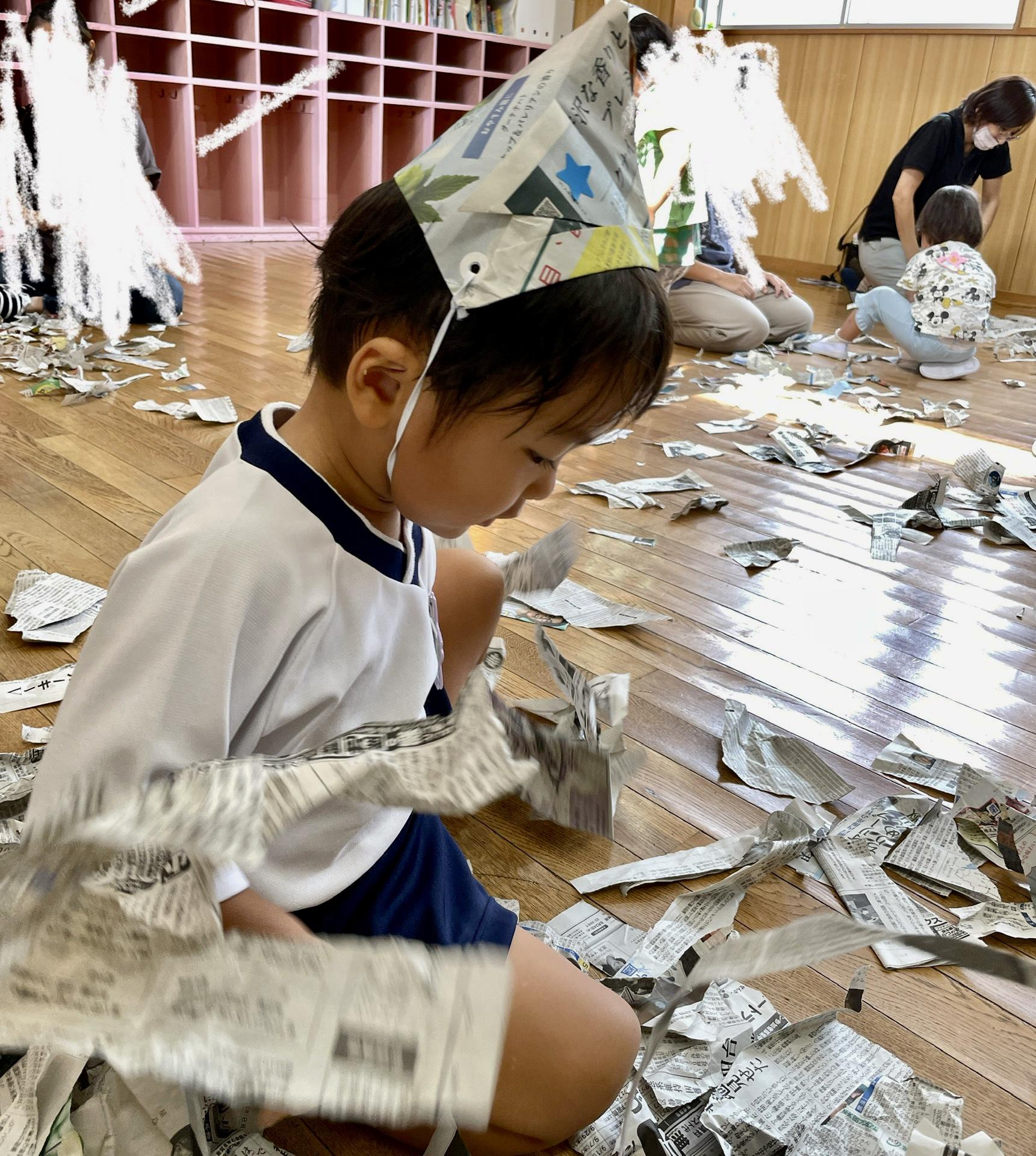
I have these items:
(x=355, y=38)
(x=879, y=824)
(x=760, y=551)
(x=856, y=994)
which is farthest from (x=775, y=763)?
(x=355, y=38)

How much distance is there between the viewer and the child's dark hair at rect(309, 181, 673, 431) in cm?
62

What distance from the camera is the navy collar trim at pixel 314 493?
2.07ft

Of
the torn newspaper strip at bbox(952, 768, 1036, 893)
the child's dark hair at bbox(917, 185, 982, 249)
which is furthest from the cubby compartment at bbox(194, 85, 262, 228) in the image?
the torn newspaper strip at bbox(952, 768, 1036, 893)

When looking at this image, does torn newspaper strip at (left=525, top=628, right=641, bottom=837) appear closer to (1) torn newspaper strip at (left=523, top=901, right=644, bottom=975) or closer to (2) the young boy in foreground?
(1) torn newspaper strip at (left=523, top=901, right=644, bottom=975)

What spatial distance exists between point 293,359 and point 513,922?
2291mm

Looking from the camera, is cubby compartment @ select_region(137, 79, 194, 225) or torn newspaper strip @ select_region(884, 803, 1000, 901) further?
cubby compartment @ select_region(137, 79, 194, 225)

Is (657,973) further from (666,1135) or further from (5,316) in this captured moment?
(5,316)

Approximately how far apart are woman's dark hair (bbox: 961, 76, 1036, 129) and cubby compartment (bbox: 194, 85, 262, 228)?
325 cm

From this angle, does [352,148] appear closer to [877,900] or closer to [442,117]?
[442,117]

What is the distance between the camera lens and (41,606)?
Result: 4.29 feet

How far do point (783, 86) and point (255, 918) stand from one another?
5676 mm

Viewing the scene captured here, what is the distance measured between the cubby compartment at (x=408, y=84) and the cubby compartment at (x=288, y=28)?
0.55 meters

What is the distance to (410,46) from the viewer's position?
5.38 m

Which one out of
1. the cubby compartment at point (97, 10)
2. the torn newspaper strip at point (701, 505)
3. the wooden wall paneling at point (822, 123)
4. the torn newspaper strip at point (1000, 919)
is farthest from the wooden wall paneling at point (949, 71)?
the torn newspaper strip at point (1000, 919)
